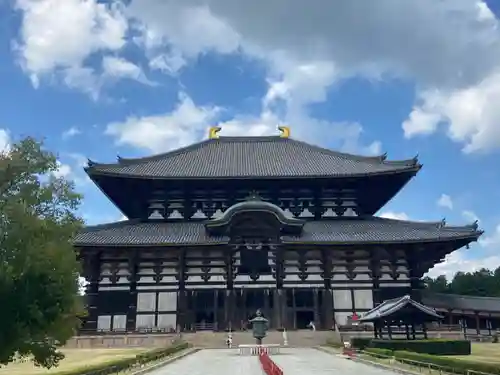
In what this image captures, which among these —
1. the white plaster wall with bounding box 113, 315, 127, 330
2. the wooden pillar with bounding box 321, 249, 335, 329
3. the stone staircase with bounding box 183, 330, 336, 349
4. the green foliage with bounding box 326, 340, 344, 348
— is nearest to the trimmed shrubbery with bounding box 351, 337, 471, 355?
the green foliage with bounding box 326, 340, 344, 348

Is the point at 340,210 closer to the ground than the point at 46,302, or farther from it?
farther from it

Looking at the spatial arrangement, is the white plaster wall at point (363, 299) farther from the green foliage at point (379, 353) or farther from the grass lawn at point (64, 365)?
the grass lawn at point (64, 365)

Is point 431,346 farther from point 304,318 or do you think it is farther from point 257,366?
point 304,318

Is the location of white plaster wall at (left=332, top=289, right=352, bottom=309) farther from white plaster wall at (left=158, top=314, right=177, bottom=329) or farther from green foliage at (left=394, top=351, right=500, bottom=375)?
green foliage at (left=394, top=351, right=500, bottom=375)

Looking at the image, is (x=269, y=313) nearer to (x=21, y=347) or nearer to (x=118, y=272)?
(x=118, y=272)

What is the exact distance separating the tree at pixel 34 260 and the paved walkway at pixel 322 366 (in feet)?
31.9

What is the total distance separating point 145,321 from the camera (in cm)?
4272

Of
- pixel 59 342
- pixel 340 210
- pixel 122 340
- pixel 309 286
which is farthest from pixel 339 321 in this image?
pixel 59 342

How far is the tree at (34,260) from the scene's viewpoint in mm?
14750

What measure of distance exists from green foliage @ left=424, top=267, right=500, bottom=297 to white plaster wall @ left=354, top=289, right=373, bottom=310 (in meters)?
61.5

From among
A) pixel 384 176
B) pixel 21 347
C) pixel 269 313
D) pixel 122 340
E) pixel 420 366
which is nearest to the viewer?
pixel 21 347

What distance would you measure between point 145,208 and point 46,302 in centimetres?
3412

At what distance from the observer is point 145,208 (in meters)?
49.1

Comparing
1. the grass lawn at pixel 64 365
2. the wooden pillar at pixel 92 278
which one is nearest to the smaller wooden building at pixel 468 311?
the wooden pillar at pixel 92 278
